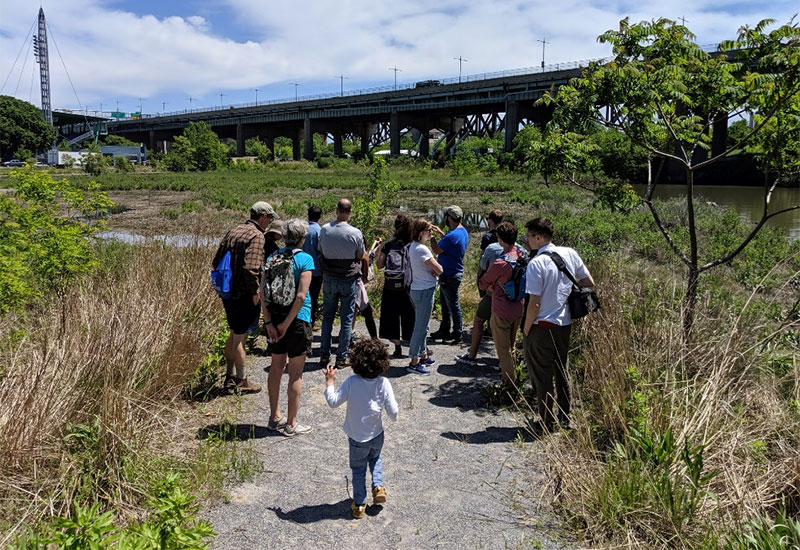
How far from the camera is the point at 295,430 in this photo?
4.91 meters

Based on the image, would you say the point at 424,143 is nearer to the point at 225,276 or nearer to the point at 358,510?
the point at 225,276

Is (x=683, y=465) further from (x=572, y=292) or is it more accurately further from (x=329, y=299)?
(x=329, y=299)

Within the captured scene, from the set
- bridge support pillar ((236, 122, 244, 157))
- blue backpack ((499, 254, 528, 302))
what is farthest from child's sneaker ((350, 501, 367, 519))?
bridge support pillar ((236, 122, 244, 157))

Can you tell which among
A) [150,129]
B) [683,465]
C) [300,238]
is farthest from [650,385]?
[150,129]

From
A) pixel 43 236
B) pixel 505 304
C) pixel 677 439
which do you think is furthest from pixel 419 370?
pixel 43 236

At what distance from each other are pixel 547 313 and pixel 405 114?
7984 centimetres

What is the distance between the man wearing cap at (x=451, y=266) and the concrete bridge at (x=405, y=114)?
138ft

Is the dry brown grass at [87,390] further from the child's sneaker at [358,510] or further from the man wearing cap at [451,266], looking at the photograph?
the man wearing cap at [451,266]

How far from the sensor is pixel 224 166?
7600 centimetres

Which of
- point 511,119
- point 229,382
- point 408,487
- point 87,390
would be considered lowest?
point 408,487

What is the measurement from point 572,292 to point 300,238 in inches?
86.6

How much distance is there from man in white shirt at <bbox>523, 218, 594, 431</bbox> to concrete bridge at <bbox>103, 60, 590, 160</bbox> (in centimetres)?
4429

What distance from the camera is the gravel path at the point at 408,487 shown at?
140 inches

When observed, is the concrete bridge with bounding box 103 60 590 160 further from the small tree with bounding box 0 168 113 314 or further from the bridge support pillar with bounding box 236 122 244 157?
the small tree with bounding box 0 168 113 314
